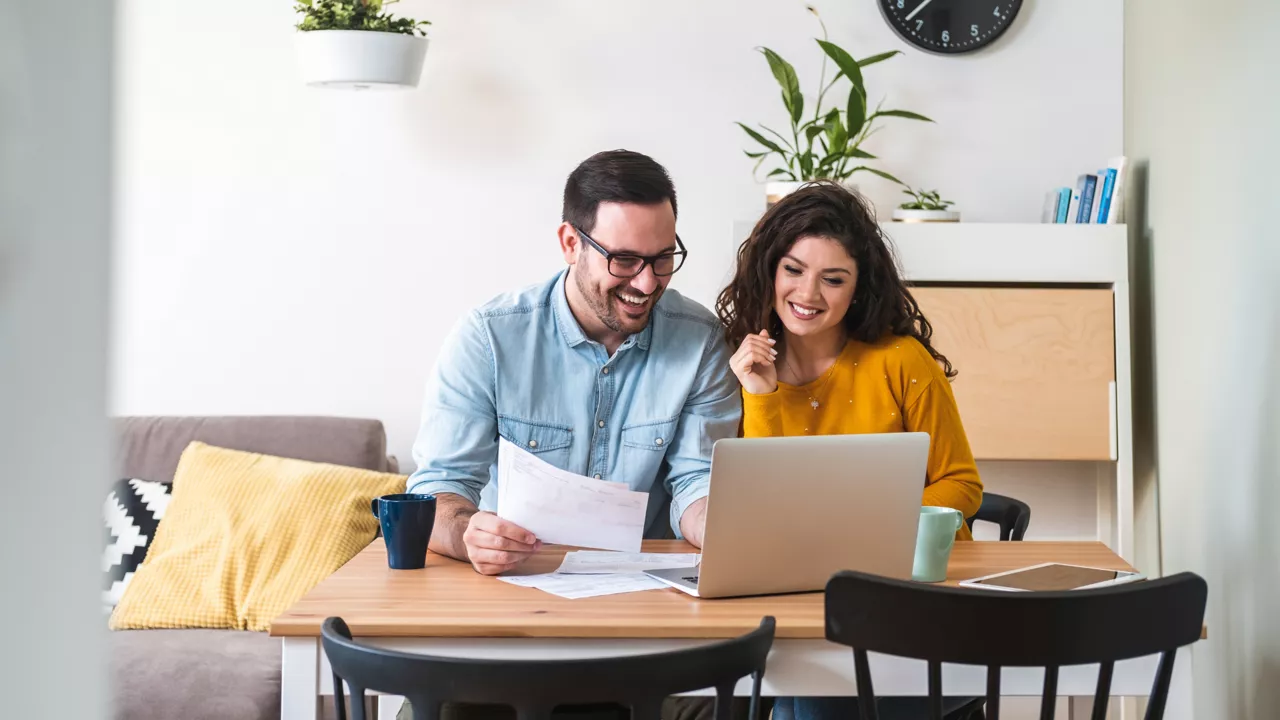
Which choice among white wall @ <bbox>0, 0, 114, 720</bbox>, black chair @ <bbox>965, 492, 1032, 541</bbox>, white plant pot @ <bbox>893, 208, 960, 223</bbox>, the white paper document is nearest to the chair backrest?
the white paper document

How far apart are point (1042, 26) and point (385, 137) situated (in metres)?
1.81

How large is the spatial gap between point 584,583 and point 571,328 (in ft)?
1.85

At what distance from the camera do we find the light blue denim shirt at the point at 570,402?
191cm

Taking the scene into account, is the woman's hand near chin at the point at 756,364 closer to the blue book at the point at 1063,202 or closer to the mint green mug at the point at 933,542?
the mint green mug at the point at 933,542

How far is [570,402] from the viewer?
1.96m

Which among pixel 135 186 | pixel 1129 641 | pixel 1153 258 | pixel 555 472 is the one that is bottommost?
pixel 1129 641

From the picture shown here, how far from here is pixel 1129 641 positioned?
1159 millimetres

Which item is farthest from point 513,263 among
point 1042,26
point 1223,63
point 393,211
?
point 1223,63

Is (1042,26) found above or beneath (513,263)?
above

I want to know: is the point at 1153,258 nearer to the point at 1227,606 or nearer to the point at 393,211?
the point at 1227,606

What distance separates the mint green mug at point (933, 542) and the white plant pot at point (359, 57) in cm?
195

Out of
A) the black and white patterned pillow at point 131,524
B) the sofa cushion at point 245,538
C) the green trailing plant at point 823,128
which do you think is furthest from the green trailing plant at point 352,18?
the black and white patterned pillow at point 131,524

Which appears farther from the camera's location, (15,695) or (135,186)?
(135,186)

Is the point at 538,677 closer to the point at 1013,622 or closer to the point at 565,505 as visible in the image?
the point at 1013,622
